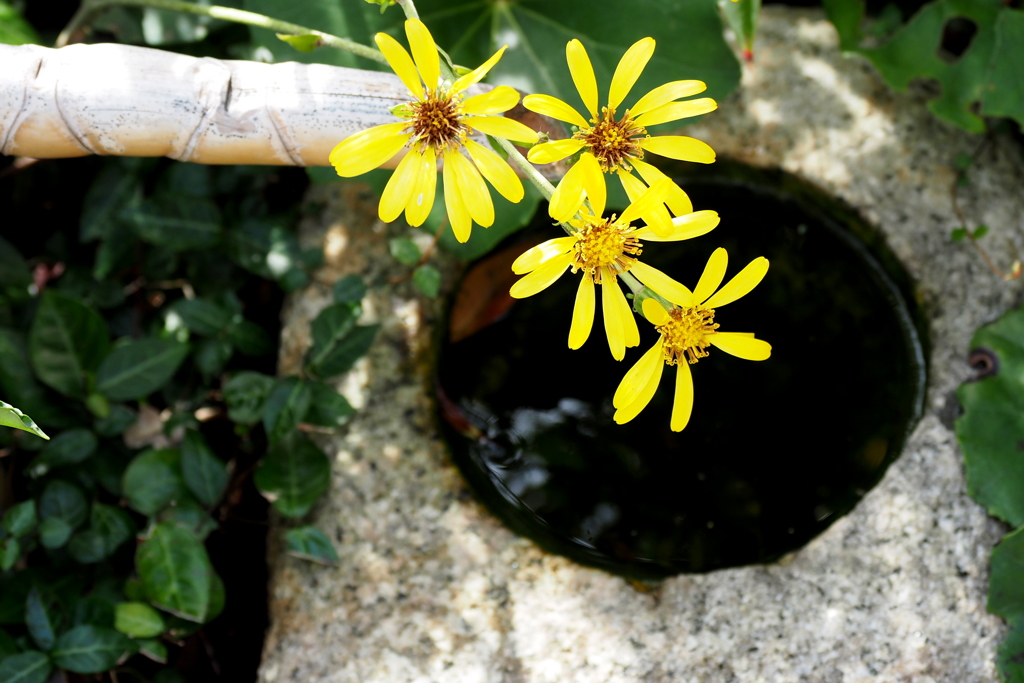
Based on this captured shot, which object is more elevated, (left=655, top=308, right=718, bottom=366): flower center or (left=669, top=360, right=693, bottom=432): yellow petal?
(left=655, top=308, right=718, bottom=366): flower center

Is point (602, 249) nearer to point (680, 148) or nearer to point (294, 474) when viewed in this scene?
point (680, 148)

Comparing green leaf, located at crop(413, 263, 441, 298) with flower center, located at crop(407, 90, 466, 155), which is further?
green leaf, located at crop(413, 263, 441, 298)

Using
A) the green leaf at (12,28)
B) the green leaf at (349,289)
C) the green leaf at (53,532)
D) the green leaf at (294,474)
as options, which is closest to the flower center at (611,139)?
the green leaf at (349,289)

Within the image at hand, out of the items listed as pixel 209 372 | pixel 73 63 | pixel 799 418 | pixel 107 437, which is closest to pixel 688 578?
pixel 799 418

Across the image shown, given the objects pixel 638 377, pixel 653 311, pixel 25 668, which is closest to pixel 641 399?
pixel 638 377

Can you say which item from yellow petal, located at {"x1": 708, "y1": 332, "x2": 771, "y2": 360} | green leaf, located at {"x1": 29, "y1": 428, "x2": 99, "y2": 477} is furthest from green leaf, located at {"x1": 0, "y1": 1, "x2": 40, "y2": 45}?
yellow petal, located at {"x1": 708, "y1": 332, "x2": 771, "y2": 360}

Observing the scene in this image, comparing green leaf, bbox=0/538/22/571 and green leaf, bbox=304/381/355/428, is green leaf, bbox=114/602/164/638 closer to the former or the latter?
green leaf, bbox=0/538/22/571

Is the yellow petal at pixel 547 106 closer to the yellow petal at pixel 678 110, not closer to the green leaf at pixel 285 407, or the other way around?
the yellow petal at pixel 678 110
